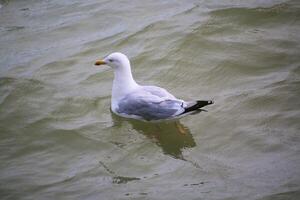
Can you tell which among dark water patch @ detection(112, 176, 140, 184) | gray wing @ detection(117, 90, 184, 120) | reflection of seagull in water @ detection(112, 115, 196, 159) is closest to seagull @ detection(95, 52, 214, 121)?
gray wing @ detection(117, 90, 184, 120)

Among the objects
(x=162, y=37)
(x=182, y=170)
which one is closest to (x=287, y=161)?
(x=182, y=170)

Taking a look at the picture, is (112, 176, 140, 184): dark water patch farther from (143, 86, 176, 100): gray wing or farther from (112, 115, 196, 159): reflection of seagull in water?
(143, 86, 176, 100): gray wing

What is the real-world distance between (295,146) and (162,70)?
10.1 feet

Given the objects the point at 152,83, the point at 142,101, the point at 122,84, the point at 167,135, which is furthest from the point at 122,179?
the point at 152,83

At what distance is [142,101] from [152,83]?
4.24ft

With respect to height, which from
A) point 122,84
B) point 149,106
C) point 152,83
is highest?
point 122,84

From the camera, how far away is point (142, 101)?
7.00m

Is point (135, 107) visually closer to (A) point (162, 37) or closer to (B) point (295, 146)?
(B) point (295, 146)

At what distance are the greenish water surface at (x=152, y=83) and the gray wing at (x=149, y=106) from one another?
26 cm

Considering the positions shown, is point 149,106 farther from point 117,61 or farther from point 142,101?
point 117,61

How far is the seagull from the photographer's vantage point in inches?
265

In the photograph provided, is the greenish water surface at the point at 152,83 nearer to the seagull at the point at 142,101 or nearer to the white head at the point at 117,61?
the seagull at the point at 142,101

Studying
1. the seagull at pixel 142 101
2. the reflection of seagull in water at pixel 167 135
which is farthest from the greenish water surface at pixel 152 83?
the seagull at pixel 142 101

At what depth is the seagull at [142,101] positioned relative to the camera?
22.1 feet
